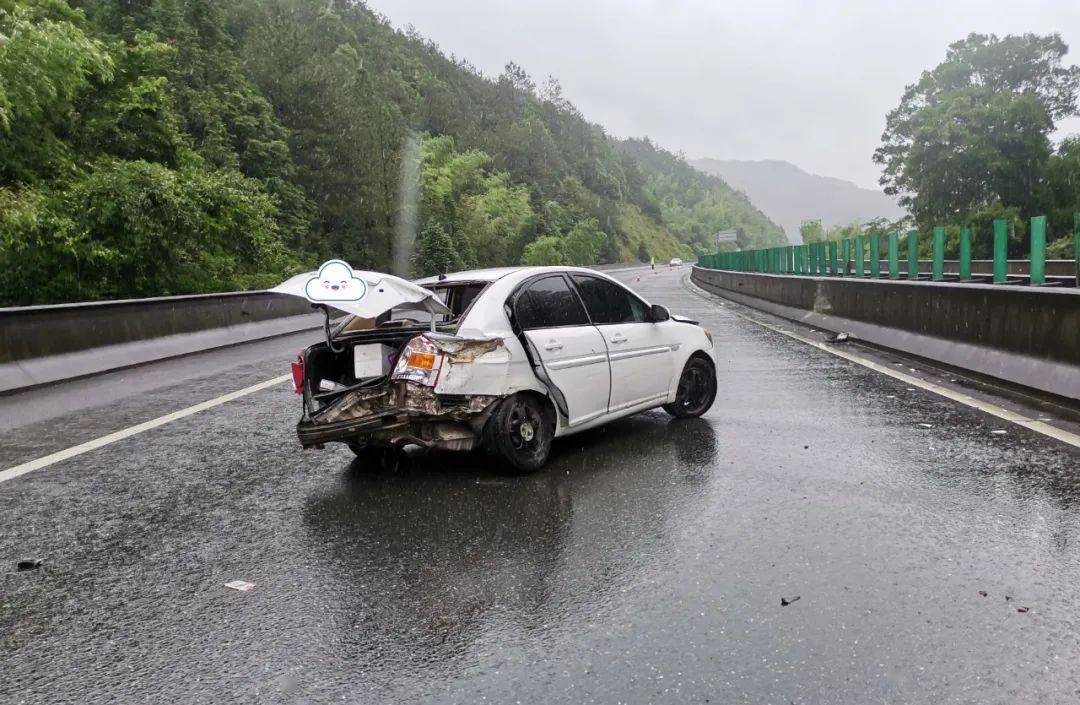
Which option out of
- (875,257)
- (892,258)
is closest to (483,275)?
(892,258)

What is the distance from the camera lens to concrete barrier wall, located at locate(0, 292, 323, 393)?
10.8m

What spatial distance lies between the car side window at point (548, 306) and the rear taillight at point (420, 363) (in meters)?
0.74

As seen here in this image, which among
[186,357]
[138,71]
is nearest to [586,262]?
[138,71]

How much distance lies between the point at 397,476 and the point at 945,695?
13.3 feet

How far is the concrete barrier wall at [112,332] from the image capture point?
10836 mm

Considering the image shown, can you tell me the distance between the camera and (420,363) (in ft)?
19.6

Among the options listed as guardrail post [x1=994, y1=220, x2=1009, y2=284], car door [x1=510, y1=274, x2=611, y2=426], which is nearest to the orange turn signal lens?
car door [x1=510, y1=274, x2=611, y2=426]

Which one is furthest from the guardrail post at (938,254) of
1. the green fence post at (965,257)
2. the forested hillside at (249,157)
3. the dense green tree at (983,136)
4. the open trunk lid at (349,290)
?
the dense green tree at (983,136)

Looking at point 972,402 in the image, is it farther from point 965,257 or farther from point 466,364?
point 965,257

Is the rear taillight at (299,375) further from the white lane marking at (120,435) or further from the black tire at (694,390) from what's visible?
the black tire at (694,390)

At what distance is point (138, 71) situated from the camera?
122 feet

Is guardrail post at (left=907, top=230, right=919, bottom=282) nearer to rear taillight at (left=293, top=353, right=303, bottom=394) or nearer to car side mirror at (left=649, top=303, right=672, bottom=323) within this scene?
car side mirror at (left=649, top=303, right=672, bottom=323)

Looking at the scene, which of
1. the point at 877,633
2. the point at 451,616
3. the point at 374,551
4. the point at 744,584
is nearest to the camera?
the point at 877,633

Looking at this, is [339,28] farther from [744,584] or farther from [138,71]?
[744,584]
